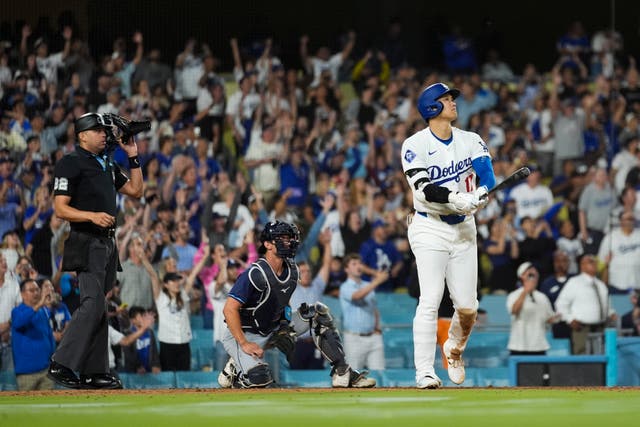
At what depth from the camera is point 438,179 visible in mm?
6793

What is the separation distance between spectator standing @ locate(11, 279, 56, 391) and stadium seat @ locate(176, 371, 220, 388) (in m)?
1.12

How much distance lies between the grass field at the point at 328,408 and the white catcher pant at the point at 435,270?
30cm

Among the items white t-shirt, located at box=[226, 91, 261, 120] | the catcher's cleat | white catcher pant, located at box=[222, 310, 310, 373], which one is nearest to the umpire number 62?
white catcher pant, located at box=[222, 310, 310, 373]

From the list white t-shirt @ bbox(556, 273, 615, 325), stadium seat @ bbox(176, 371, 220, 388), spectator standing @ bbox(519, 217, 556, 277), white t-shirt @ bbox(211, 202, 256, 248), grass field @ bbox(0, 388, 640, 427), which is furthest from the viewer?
spectator standing @ bbox(519, 217, 556, 277)

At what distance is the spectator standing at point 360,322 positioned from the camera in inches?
431

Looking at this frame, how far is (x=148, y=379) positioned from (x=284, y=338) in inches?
129

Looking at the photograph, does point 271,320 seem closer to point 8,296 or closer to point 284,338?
point 284,338

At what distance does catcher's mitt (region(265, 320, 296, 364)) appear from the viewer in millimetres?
7379

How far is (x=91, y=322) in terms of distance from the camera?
22.6 ft

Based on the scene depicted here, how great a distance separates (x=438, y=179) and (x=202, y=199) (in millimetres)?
6094

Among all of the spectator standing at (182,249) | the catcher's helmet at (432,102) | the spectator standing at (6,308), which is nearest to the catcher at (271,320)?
the catcher's helmet at (432,102)

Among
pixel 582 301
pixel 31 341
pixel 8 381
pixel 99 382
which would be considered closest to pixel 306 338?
pixel 31 341

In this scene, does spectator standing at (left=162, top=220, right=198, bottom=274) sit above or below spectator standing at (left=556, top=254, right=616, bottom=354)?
above

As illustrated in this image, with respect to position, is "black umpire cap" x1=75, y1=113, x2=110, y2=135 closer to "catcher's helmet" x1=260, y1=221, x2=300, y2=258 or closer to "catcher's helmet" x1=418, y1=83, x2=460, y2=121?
"catcher's helmet" x1=260, y1=221, x2=300, y2=258
